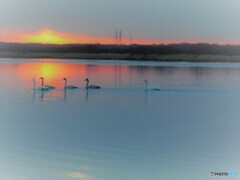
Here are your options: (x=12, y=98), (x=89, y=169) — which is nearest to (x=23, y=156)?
(x=89, y=169)

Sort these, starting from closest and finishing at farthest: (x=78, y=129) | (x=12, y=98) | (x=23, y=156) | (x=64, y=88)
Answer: (x=23, y=156)
(x=78, y=129)
(x=12, y=98)
(x=64, y=88)

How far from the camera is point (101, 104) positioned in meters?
13.2

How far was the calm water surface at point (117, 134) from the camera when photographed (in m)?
6.82

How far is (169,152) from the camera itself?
7.80 meters

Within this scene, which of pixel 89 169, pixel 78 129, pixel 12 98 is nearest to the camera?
pixel 89 169

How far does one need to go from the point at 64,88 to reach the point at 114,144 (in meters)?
8.86

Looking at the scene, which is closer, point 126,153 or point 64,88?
point 126,153

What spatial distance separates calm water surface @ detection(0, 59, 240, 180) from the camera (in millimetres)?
6816

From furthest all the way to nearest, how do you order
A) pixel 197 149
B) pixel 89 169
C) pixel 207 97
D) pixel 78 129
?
1. pixel 207 97
2. pixel 78 129
3. pixel 197 149
4. pixel 89 169

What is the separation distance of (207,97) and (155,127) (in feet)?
18.9

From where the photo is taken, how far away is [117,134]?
9094mm

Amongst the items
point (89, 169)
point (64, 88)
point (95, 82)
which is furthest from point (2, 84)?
point (89, 169)

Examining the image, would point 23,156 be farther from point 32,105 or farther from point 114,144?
point 32,105

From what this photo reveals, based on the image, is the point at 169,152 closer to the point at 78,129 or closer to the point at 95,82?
the point at 78,129
